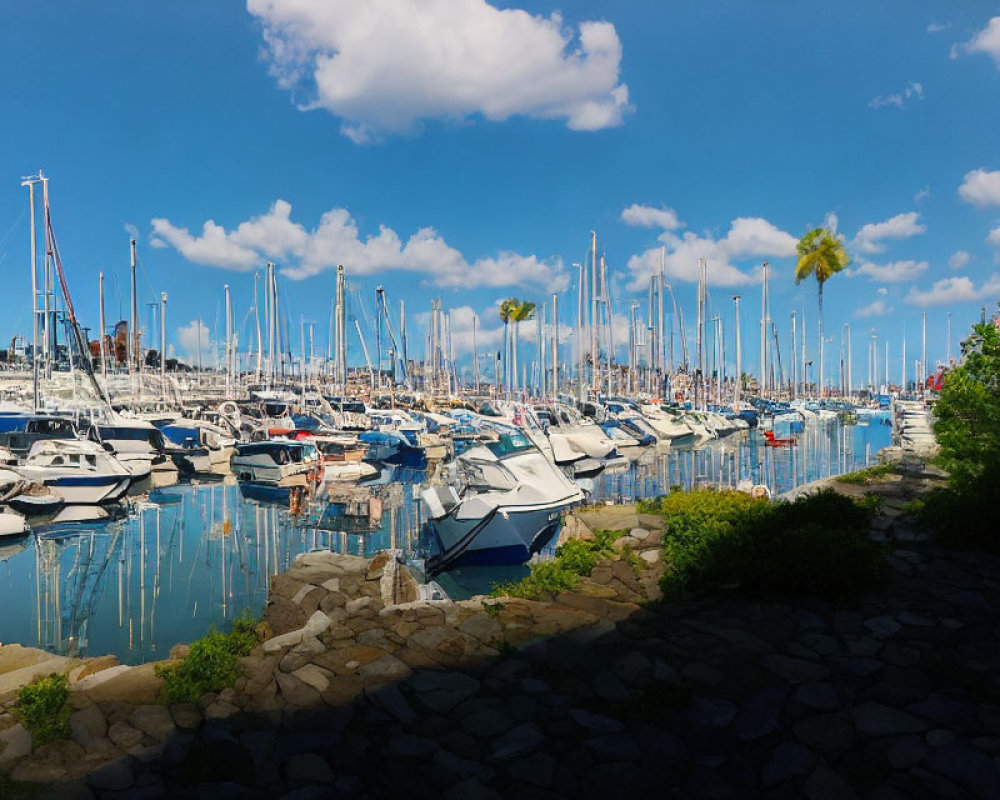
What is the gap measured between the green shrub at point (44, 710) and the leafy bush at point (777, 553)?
679 centimetres

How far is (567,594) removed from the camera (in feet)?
30.6

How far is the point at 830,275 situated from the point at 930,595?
49256 mm

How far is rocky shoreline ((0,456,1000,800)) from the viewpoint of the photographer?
495 centimetres

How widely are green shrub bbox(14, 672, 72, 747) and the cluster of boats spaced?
11.5 metres

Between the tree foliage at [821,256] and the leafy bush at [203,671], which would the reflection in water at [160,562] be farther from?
the tree foliage at [821,256]

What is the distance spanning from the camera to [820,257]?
51.7m

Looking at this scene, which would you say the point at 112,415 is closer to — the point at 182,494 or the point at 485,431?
the point at 182,494

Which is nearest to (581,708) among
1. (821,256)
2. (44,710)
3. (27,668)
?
(44,710)

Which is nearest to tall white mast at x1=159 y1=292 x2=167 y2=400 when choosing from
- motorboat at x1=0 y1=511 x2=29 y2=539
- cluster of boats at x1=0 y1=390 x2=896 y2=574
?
cluster of boats at x1=0 y1=390 x2=896 y2=574

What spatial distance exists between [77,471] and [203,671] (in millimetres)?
24893

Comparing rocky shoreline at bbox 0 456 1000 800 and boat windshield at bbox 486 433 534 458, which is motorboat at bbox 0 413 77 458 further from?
rocky shoreline at bbox 0 456 1000 800

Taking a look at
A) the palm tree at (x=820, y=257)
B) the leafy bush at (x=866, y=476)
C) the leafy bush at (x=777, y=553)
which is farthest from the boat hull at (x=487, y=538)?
the palm tree at (x=820, y=257)

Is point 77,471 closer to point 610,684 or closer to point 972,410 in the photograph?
point 610,684

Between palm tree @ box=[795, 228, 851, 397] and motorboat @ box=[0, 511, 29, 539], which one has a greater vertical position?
palm tree @ box=[795, 228, 851, 397]
